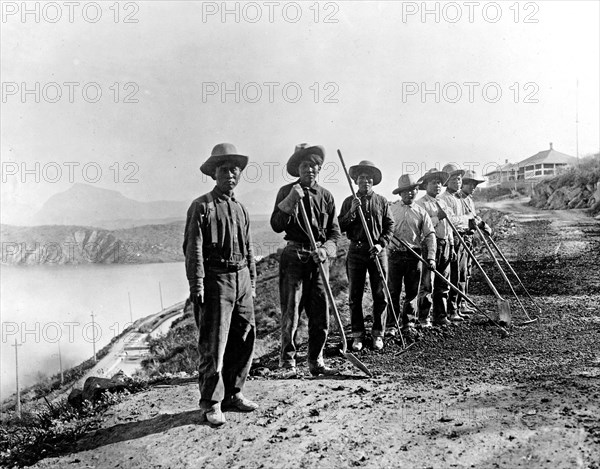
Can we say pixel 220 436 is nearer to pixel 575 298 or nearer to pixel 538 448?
pixel 538 448

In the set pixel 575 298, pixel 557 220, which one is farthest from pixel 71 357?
pixel 575 298

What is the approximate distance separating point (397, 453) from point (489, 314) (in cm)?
470

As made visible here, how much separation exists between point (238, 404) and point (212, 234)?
153 cm

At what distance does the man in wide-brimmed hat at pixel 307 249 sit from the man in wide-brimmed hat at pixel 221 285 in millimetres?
960

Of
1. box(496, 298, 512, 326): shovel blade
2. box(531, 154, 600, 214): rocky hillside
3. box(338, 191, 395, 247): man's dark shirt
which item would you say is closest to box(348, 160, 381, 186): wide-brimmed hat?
box(338, 191, 395, 247): man's dark shirt

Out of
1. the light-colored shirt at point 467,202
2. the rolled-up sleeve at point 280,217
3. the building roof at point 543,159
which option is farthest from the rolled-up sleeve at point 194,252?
the building roof at point 543,159

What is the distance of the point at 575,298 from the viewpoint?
9.30 meters

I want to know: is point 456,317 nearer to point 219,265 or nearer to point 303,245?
point 303,245

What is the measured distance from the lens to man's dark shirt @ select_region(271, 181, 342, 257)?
5.37 m

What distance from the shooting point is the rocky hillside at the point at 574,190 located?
26.8 meters

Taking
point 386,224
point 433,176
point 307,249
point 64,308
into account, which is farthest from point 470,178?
point 64,308

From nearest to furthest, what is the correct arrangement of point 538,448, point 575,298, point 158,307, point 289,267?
1. point 538,448
2. point 289,267
3. point 575,298
4. point 158,307

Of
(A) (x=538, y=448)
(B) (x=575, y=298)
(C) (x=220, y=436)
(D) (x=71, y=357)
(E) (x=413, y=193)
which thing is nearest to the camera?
(A) (x=538, y=448)

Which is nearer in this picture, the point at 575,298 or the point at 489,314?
the point at 489,314
